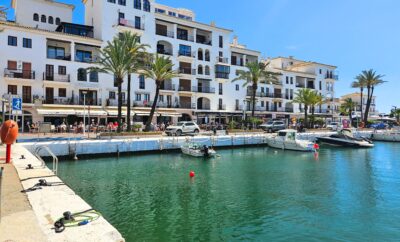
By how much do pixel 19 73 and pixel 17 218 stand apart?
41.5 metres

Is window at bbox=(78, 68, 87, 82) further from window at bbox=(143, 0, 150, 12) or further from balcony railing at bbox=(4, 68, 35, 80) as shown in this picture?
window at bbox=(143, 0, 150, 12)

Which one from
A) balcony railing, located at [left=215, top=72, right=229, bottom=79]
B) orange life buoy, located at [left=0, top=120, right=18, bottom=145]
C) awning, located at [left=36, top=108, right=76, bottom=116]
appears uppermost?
balcony railing, located at [left=215, top=72, right=229, bottom=79]

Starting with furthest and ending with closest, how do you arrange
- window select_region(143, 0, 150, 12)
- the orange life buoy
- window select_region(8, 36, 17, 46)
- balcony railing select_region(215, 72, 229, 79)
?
1. balcony railing select_region(215, 72, 229, 79)
2. window select_region(143, 0, 150, 12)
3. window select_region(8, 36, 17, 46)
4. the orange life buoy

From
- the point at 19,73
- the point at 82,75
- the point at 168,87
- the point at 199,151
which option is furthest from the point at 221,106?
the point at 19,73

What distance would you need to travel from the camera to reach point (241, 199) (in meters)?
16.9

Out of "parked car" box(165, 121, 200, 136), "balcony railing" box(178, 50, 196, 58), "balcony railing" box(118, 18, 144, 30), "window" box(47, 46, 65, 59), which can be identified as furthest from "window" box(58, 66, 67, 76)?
"balcony railing" box(178, 50, 196, 58)

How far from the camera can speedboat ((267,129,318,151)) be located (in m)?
40.7

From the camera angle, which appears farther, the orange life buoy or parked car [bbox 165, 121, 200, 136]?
parked car [bbox 165, 121, 200, 136]

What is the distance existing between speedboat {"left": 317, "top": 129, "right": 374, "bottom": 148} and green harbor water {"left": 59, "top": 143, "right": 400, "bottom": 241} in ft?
59.7

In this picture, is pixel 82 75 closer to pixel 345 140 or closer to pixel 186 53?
pixel 186 53

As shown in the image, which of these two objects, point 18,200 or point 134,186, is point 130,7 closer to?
point 134,186

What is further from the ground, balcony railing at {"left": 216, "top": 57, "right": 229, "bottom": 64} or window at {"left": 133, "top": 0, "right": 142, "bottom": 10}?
window at {"left": 133, "top": 0, "right": 142, "bottom": 10}

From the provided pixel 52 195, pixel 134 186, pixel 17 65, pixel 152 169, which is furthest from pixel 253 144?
pixel 52 195

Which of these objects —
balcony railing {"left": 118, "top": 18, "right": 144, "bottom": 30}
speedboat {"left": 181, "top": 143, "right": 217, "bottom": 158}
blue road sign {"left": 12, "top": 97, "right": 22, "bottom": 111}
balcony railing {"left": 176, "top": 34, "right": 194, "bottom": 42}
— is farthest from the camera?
balcony railing {"left": 176, "top": 34, "right": 194, "bottom": 42}
